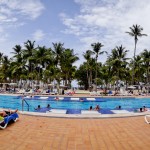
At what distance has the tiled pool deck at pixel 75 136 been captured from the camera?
21.3 ft

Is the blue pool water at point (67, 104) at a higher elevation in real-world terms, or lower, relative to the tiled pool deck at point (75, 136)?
lower

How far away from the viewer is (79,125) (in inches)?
379

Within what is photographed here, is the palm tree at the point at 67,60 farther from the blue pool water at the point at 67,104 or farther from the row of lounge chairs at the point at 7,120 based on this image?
the row of lounge chairs at the point at 7,120

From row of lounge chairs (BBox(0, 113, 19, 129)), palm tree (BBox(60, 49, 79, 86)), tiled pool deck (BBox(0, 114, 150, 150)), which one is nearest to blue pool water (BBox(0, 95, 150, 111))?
row of lounge chairs (BBox(0, 113, 19, 129))

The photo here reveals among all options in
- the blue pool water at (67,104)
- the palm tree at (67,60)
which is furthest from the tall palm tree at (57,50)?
the blue pool water at (67,104)

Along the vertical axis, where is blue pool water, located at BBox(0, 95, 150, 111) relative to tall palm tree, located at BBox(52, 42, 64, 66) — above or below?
below

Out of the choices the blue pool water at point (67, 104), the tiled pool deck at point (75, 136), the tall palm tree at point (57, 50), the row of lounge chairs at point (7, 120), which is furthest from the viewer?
the tall palm tree at point (57, 50)

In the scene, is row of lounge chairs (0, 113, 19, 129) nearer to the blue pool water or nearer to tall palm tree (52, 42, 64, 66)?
the blue pool water

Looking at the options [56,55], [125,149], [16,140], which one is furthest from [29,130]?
[56,55]

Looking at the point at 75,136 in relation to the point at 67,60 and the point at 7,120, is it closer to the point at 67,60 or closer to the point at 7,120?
the point at 7,120

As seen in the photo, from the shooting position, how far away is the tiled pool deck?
651 cm

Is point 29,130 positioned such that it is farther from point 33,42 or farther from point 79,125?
point 33,42

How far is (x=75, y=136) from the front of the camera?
767cm

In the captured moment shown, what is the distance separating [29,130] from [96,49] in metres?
37.8
